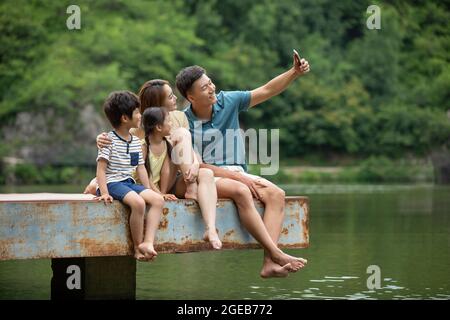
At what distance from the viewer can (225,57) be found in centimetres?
4834

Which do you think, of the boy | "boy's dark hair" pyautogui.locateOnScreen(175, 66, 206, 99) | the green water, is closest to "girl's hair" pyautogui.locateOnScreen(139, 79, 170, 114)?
"boy's dark hair" pyautogui.locateOnScreen(175, 66, 206, 99)

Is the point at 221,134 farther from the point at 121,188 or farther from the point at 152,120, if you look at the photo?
the point at 121,188

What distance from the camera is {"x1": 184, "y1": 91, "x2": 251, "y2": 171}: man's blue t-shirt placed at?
7.90 metres

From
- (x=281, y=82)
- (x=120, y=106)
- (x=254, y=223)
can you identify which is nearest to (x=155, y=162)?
(x=120, y=106)

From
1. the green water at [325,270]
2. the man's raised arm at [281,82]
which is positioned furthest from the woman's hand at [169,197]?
the green water at [325,270]

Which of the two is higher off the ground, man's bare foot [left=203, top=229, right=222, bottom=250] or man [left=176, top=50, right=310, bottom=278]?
man [left=176, top=50, right=310, bottom=278]

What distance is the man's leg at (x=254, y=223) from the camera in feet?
24.3

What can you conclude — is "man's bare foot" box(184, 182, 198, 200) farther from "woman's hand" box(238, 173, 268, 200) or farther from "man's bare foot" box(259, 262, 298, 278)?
"man's bare foot" box(259, 262, 298, 278)

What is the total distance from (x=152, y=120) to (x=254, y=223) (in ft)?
3.23

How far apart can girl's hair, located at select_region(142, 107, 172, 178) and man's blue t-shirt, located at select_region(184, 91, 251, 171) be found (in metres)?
0.41

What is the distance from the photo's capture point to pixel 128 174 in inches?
290

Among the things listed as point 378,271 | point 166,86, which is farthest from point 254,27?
point 166,86

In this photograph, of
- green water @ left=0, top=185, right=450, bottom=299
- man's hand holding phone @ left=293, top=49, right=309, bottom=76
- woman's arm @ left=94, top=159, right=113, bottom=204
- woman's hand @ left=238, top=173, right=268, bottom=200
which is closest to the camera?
woman's arm @ left=94, top=159, right=113, bottom=204
